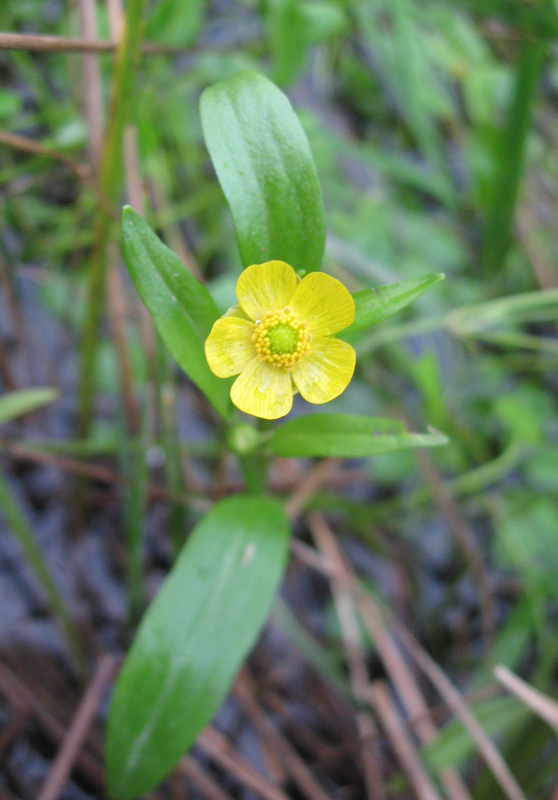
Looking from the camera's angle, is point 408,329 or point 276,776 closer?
point 276,776

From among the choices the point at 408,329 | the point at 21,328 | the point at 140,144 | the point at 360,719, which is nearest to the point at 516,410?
the point at 408,329

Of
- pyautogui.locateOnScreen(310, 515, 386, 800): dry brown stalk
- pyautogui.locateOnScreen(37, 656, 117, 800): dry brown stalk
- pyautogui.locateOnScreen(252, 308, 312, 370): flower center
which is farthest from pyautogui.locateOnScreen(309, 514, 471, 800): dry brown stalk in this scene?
pyautogui.locateOnScreen(252, 308, 312, 370): flower center

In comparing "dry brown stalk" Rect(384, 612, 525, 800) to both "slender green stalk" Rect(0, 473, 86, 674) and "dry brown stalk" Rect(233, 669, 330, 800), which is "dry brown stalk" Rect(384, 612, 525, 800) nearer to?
"dry brown stalk" Rect(233, 669, 330, 800)

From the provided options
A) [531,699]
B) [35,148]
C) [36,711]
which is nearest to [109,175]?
[35,148]

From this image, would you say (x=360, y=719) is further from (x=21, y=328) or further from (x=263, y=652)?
(x=21, y=328)

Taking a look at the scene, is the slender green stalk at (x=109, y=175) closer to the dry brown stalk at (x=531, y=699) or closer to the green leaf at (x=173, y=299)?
the green leaf at (x=173, y=299)
